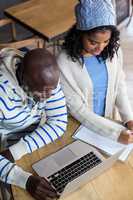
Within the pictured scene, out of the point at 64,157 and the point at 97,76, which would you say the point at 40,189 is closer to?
the point at 64,157

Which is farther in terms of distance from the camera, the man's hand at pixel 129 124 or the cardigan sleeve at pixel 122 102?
the cardigan sleeve at pixel 122 102

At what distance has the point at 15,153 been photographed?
1.42 meters

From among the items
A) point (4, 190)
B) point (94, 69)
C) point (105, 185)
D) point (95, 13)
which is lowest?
point (4, 190)

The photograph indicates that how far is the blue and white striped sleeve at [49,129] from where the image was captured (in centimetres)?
144

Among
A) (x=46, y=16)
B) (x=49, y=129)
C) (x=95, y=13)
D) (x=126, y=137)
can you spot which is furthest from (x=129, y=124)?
(x=46, y=16)

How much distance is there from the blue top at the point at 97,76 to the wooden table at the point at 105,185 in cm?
40

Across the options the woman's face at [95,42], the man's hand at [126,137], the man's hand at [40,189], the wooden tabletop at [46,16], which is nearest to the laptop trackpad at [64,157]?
the man's hand at [40,189]

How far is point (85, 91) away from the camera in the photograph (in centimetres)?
165

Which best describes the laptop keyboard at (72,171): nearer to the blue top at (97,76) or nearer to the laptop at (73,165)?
the laptop at (73,165)

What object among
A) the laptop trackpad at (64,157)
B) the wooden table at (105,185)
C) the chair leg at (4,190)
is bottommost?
the chair leg at (4,190)

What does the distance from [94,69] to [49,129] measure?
38 centimetres

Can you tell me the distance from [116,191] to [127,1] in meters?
1.89

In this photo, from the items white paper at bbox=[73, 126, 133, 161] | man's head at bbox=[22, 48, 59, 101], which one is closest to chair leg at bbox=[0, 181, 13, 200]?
white paper at bbox=[73, 126, 133, 161]

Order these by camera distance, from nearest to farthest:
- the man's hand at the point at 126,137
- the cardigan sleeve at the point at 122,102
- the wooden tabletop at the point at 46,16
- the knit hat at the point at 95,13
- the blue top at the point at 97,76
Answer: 1. the knit hat at the point at 95,13
2. the man's hand at the point at 126,137
3. the blue top at the point at 97,76
4. the cardigan sleeve at the point at 122,102
5. the wooden tabletop at the point at 46,16
